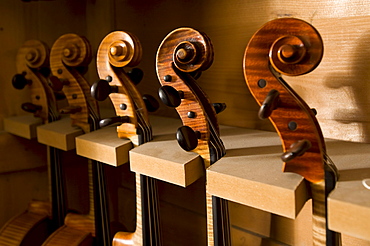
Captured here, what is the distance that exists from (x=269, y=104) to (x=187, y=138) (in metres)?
0.20

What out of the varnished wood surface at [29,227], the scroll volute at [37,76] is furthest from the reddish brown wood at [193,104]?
the varnished wood surface at [29,227]

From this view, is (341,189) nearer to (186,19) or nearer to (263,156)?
(263,156)

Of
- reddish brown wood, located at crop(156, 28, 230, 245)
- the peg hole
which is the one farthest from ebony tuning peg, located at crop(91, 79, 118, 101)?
the peg hole

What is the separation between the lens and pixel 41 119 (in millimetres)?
1228

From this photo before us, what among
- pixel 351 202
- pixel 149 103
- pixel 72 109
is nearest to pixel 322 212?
pixel 351 202

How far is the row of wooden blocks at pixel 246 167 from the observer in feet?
1.83

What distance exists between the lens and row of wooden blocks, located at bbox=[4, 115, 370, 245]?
558 millimetres

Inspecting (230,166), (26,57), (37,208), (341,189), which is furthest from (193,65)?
(37,208)

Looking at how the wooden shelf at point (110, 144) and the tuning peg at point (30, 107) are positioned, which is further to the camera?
the tuning peg at point (30, 107)

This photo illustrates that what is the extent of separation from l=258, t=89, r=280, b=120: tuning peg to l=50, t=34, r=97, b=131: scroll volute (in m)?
0.58

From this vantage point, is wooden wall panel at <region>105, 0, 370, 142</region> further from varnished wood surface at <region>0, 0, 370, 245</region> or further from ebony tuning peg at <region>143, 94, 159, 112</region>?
ebony tuning peg at <region>143, 94, 159, 112</region>

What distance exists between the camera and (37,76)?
46.6 inches

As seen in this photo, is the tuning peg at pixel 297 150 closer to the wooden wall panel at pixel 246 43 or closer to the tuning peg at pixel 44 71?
the wooden wall panel at pixel 246 43

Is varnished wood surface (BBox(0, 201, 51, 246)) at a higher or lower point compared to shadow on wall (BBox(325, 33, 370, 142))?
lower
